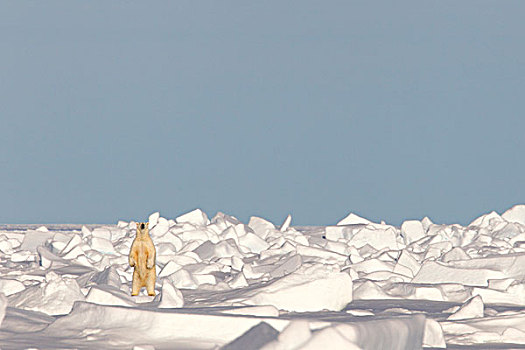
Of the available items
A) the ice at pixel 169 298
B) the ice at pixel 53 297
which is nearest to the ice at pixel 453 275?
the ice at pixel 169 298

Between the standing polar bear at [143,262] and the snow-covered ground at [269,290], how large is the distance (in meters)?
0.18

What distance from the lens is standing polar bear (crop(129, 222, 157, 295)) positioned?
970cm

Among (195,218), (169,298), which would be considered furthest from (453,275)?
(195,218)

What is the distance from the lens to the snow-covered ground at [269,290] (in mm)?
6047

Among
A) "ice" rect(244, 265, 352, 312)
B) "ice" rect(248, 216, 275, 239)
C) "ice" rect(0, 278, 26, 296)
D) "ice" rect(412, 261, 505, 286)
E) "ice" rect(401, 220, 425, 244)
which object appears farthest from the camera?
"ice" rect(248, 216, 275, 239)

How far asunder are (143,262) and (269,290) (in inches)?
57.1

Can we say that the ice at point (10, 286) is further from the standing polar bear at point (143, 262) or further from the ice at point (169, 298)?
the ice at point (169, 298)

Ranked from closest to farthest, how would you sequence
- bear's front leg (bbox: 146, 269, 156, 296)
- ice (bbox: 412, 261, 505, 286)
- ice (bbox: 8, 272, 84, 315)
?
1. ice (bbox: 8, 272, 84, 315)
2. bear's front leg (bbox: 146, 269, 156, 296)
3. ice (bbox: 412, 261, 505, 286)

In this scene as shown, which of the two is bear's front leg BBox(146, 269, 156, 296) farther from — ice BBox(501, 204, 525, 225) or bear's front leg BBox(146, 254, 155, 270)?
ice BBox(501, 204, 525, 225)

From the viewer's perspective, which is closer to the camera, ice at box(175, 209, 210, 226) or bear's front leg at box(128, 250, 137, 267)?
bear's front leg at box(128, 250, 137, 267)

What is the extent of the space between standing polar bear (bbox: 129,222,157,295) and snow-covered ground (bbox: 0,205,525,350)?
18 cm

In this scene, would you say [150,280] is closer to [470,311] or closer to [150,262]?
[150,262]

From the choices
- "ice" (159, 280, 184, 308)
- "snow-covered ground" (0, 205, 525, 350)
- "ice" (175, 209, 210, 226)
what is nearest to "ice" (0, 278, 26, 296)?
"snow-covered ground" (0, 205, 525, 350)

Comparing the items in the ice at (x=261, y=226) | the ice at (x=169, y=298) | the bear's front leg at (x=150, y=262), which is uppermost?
the ice at (x=261, y=226)
